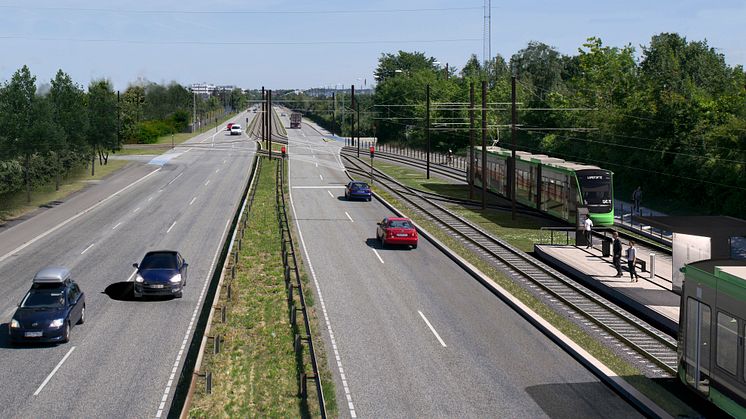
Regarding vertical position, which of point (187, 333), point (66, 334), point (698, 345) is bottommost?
point (187, 333)

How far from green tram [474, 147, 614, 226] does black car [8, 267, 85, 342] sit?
95.2 feet

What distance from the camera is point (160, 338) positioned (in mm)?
24781

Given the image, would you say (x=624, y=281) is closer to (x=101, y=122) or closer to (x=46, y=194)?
(x=46, y=194)

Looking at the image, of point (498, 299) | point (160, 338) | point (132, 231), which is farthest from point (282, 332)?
point (132, 231)

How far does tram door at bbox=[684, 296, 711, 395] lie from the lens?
17.7m

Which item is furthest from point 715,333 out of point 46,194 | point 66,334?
point 46,194

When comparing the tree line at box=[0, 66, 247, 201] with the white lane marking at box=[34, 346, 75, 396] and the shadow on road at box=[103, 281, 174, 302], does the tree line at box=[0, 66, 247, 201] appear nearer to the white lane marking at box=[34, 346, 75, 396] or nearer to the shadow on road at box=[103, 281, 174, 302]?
the shadow on road at box=[103, 281, 174, 302]

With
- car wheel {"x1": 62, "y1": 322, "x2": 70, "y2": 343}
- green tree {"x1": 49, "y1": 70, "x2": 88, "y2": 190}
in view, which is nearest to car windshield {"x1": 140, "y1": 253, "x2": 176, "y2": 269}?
car wheel {"x1": 62, "y1": 322, "x2": 70, "y2": 343}

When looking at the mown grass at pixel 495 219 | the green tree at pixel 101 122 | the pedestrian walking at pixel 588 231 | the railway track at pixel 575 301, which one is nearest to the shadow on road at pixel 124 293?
the railway track at pixel 575 301

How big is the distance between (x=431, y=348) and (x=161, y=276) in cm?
1147

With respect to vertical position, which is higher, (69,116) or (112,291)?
(69,116)

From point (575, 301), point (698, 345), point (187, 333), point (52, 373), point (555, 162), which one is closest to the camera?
point (698, 345)

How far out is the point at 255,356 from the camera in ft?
75.6

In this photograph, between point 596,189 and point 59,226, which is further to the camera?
point 59,226
